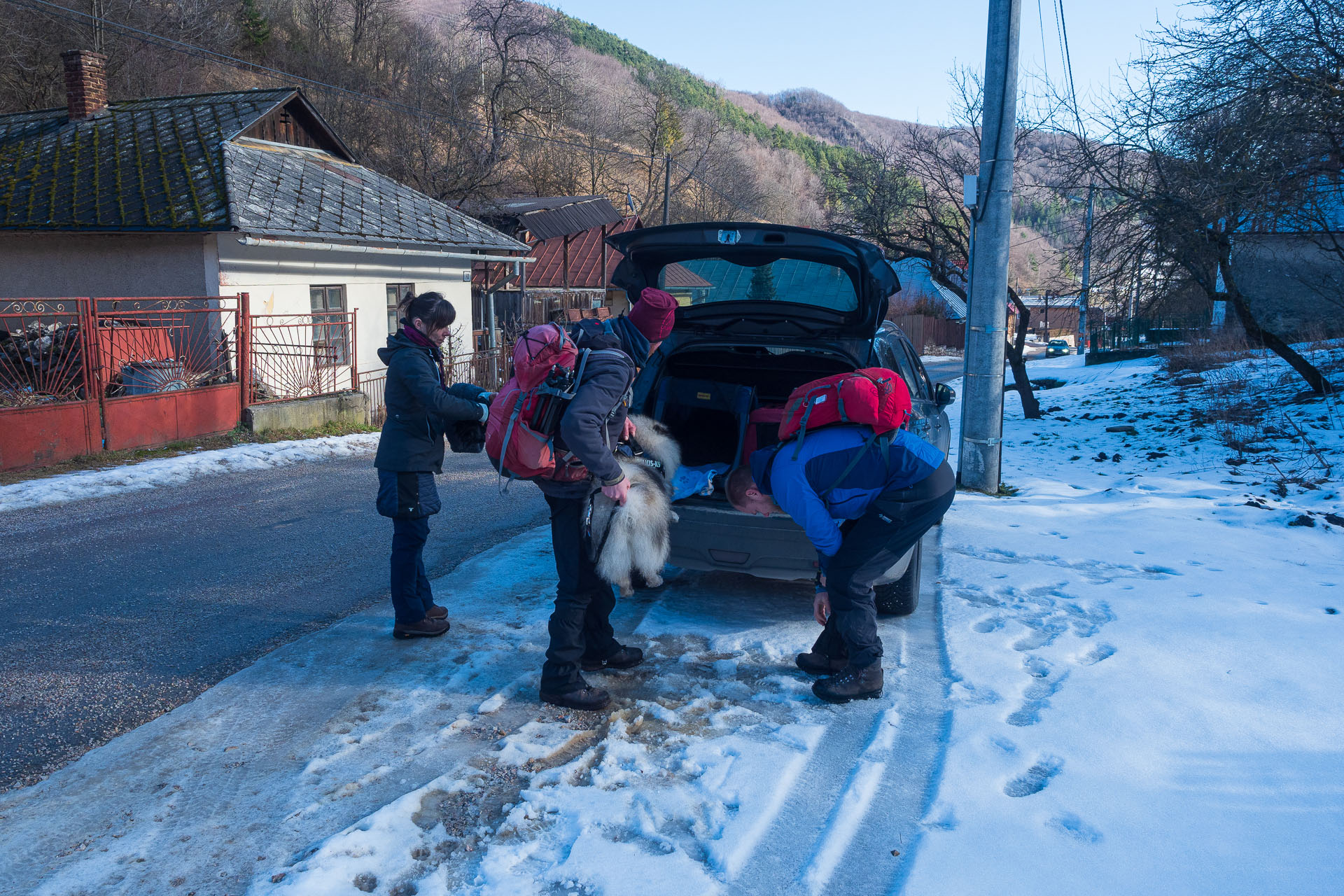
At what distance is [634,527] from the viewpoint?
3562 mm

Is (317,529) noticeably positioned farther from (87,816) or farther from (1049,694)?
(1049,694)

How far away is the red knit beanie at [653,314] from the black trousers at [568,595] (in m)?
0.86

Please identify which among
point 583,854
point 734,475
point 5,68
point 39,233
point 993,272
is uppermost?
point 5,68

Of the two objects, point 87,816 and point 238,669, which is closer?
point 87,816

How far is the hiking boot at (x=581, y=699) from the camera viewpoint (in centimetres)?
356

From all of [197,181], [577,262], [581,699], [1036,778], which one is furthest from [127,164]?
[577,262]

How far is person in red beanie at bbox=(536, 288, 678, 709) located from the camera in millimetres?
3346

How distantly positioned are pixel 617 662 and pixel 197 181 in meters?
13.8

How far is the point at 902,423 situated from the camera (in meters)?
3.46

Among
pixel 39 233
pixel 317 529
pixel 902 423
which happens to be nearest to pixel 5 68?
pixel 39 233

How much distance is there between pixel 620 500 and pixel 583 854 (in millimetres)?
1370

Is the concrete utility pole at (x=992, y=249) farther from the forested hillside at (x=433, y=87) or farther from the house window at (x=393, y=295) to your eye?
the house window at (x=393, y=295)

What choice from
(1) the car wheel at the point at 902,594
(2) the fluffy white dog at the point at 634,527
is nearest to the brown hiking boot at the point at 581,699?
(2) the fluffy white dog at the point at 634,527

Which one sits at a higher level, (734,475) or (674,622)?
(734,475)
